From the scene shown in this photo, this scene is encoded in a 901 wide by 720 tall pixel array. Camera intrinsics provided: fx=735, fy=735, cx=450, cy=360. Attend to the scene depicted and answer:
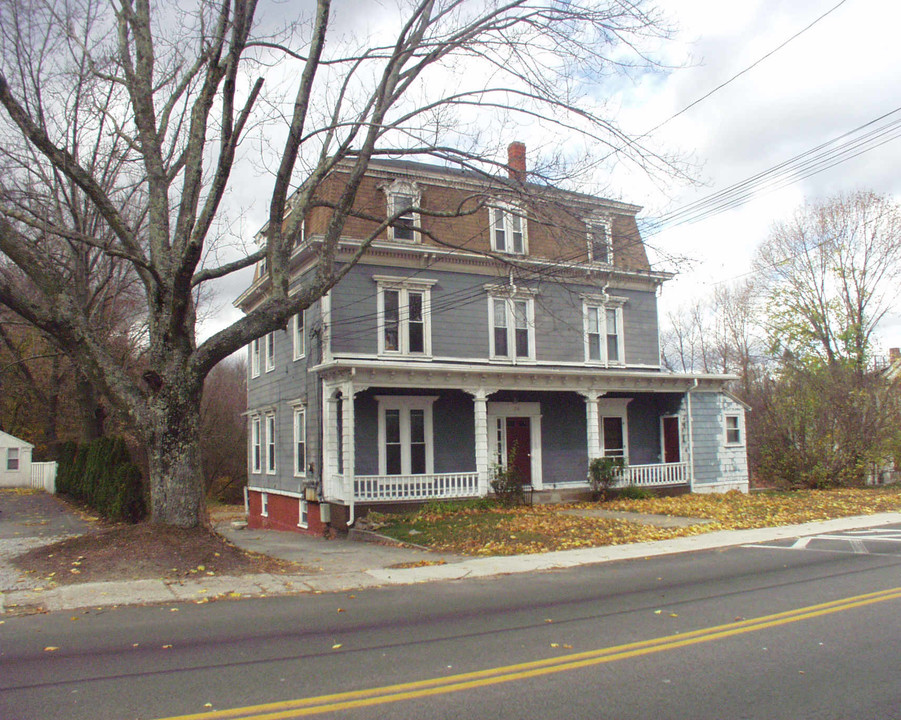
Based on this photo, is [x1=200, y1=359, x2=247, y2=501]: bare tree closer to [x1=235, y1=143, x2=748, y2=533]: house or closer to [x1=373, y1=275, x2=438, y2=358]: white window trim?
[x1=235, y1=143, x2=748, y2=533]: house

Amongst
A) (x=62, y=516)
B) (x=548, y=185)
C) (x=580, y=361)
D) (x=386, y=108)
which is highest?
(x=386, y=108)

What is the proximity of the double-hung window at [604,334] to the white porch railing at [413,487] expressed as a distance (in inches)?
260

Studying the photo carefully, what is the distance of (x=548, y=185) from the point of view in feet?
43.4

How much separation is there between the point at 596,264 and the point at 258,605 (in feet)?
57.0

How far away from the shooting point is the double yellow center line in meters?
4.96

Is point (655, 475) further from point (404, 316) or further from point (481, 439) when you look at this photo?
point (404, 316)

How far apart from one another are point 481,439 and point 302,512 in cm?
640

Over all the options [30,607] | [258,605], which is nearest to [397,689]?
[258,605]

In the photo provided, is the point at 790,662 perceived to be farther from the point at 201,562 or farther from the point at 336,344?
the point at 336,344

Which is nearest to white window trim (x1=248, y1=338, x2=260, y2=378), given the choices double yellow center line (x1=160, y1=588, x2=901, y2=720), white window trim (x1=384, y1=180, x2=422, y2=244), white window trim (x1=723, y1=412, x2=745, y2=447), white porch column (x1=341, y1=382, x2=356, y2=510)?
white window trim (x1=384, y1=180, x2=422, y2=244)

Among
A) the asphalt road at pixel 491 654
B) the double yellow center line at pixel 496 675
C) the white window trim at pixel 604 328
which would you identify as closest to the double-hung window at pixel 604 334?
the white window trim at pixel 604 328

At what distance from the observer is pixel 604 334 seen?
24.5 meters

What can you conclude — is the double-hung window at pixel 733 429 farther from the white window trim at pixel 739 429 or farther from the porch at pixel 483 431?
the porch at pixel 483 431

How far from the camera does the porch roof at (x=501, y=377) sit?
18750 millimetres
